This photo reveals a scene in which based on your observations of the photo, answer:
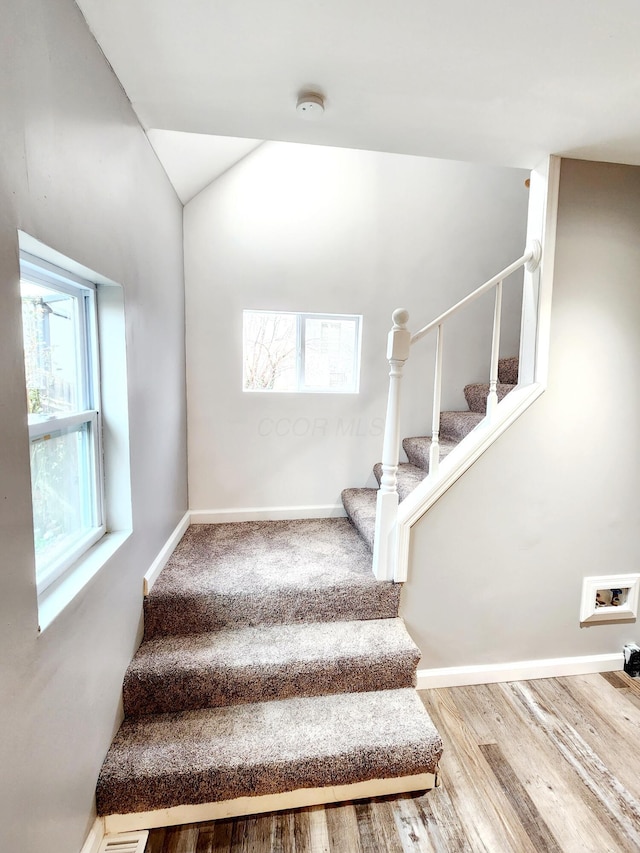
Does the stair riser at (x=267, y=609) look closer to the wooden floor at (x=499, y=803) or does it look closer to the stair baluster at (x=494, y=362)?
the wooden floor at (x=499, y=803)

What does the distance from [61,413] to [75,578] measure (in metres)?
0.50

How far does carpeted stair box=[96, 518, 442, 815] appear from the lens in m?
1.37

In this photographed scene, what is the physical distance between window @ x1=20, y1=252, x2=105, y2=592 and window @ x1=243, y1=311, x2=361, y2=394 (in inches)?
50.7

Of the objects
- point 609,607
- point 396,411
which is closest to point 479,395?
point 396,411

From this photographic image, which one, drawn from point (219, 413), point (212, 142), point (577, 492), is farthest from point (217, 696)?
point (212, 142)

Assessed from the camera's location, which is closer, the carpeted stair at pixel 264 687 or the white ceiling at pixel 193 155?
the carpeted stair at pixel 264 687

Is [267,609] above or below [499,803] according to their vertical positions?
above

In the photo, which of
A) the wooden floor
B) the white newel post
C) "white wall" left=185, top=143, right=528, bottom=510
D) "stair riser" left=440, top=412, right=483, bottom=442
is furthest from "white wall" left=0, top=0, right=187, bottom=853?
"stair riser" left=440, top=412, right=483, bottom=442

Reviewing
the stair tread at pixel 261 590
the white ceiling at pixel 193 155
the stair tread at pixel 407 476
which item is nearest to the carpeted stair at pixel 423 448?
the stair tread at pixel 407 476

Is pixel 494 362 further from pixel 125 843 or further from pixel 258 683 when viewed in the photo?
pixel 125 843

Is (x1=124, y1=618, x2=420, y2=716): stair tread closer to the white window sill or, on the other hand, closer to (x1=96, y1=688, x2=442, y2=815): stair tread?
(x1=96, y1=688, x2=442, y2=815): stair tread

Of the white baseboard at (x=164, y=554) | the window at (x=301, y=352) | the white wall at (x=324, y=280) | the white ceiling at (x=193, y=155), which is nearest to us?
the white baseboard at (x=164, y=554)

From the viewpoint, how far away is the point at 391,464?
1.85m

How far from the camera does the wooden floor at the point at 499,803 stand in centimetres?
133
